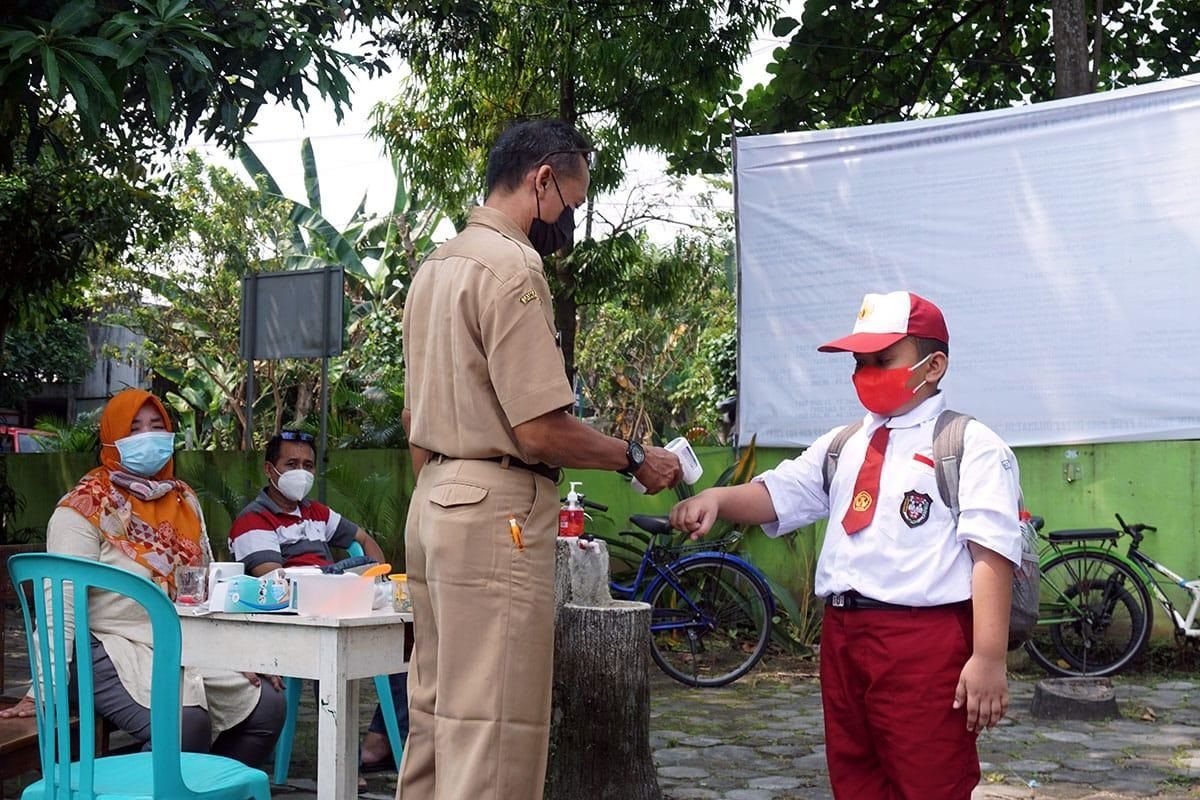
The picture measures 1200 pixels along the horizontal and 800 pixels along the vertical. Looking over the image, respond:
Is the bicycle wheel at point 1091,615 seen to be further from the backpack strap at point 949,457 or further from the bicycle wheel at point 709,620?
the backpack strap at point 949,457

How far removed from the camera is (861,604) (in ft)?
10.4

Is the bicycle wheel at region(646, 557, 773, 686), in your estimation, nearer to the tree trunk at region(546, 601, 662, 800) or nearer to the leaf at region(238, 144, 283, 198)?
the tree trunk at region(546, 601, 662, 800)

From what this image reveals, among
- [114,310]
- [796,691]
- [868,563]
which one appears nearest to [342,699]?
[868,563]

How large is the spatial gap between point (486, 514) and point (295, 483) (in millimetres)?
2846

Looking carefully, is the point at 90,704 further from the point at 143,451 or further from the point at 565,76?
the point at 565,76

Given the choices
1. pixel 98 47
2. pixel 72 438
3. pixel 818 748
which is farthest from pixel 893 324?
pixel 72 438

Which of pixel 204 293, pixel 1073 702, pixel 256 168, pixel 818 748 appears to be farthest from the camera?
pixel 256 168

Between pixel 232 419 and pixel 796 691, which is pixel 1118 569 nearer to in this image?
pixel 796 691

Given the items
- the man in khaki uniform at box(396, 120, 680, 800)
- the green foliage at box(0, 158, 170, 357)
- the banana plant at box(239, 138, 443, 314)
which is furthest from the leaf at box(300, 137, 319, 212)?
the man in khaki uniform at box(396, 120, 680, 800)

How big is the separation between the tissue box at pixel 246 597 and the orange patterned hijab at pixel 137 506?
32.9 inches

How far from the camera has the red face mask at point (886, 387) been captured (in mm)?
3260

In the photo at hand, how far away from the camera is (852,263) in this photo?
31.1ft

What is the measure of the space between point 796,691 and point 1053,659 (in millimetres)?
1868

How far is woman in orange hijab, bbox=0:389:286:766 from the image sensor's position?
177 inches
